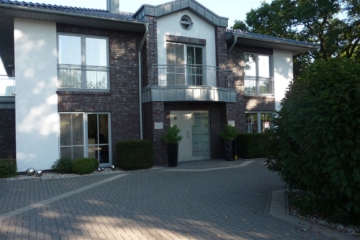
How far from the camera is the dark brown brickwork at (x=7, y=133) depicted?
13.4 meters

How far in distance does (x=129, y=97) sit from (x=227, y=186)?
21.9 feet

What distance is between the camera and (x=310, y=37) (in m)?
24.3

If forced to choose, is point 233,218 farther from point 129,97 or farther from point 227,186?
point 129,97

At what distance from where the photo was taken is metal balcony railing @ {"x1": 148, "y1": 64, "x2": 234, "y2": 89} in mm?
14367

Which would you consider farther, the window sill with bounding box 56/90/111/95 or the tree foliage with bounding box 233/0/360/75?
the tree foliage with bounding box 233/0/360/75

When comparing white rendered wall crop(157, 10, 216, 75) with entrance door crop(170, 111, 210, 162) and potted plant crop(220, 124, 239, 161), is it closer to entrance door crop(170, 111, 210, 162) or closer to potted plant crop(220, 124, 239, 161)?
entrance door crop(170, 111, 210, 162)

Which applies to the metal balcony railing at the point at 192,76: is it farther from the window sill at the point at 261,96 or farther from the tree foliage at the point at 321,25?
the tree foliage at the point at 321,25

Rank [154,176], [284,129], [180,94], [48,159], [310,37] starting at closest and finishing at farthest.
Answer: [284,129]
[154,176]
[48,159]
[180,94]
[310,37]

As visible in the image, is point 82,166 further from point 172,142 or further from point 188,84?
point 188,84

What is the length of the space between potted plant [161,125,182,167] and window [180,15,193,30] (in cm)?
491

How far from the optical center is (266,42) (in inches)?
649

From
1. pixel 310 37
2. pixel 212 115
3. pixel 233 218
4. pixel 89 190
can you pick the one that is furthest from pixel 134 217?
pixel 310 37

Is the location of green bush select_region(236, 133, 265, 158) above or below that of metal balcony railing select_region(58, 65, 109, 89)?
below

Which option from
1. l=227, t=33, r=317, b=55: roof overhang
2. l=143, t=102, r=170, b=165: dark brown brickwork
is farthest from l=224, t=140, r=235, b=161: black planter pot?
l=227, t=33, r=317, b=55: roof overhang
